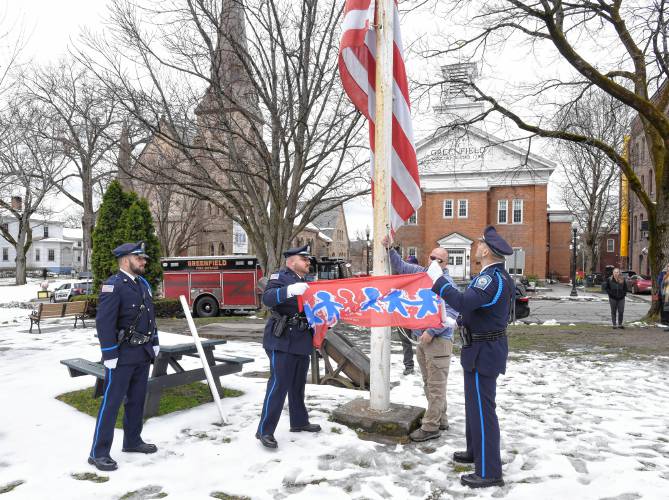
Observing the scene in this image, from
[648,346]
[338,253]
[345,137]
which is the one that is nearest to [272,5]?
[345,137]

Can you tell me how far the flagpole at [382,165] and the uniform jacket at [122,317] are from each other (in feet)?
7.31

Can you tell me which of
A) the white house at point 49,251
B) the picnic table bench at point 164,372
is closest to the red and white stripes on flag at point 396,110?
the picnic table bench at point 164,372

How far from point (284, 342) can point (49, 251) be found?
82.4 metres

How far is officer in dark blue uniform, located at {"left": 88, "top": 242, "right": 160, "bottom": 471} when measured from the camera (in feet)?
15.0

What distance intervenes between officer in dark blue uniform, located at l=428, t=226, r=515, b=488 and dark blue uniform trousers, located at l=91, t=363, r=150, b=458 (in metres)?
2.88

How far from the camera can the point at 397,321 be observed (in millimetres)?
5004

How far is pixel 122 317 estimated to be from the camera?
473 centimetres

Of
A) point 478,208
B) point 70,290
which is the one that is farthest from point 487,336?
point 478,208

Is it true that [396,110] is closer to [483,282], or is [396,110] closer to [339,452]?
[483,282]

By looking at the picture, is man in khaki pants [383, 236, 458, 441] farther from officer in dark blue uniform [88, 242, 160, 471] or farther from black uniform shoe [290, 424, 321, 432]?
officer in dark blue uniform [88, 242, 160, 471]

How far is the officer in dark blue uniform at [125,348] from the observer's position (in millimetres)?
4566

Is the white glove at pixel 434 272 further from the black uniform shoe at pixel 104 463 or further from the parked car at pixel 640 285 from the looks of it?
the parked car at pixel 640 285

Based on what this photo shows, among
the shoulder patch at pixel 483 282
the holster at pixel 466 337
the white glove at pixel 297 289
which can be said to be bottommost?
the holster at pixel 466 337

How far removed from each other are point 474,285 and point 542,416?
2.85 m
